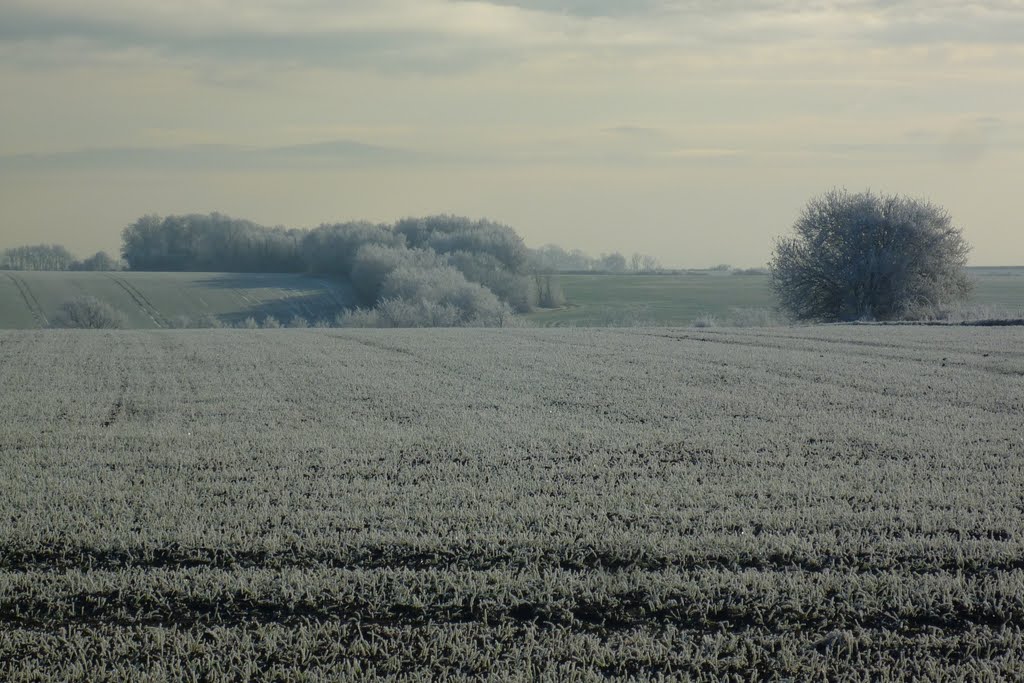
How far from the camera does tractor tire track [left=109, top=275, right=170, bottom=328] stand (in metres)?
57.0

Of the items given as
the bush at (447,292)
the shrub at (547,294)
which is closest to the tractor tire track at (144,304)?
the bush at (447,292)

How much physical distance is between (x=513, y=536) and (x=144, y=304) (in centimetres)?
5973

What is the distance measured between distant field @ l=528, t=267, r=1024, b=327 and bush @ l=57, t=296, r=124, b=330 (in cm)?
2541

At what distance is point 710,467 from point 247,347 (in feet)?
51.0

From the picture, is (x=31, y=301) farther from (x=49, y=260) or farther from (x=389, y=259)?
(x=49, y=260)

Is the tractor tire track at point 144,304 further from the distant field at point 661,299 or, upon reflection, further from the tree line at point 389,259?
the distant field at point 661,299

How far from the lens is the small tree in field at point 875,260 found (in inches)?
1759

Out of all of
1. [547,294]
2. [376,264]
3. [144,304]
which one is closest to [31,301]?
[144,304]

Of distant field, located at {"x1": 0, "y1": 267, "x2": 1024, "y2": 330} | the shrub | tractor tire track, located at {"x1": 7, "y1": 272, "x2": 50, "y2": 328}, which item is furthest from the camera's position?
the shrub

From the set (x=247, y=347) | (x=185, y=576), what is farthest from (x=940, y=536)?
(x=247, y=347)

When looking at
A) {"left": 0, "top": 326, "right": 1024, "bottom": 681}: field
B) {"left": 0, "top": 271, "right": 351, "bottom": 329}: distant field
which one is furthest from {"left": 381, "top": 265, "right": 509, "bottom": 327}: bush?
{"left": 0, "top": 326, "right": 1024, "bottom": 681}: field

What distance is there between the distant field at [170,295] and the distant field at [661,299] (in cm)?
1688

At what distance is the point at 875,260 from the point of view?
4466cm

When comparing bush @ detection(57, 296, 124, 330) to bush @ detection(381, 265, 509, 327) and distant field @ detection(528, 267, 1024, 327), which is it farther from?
distant field @ detection(528, 267, 1024, 327)
